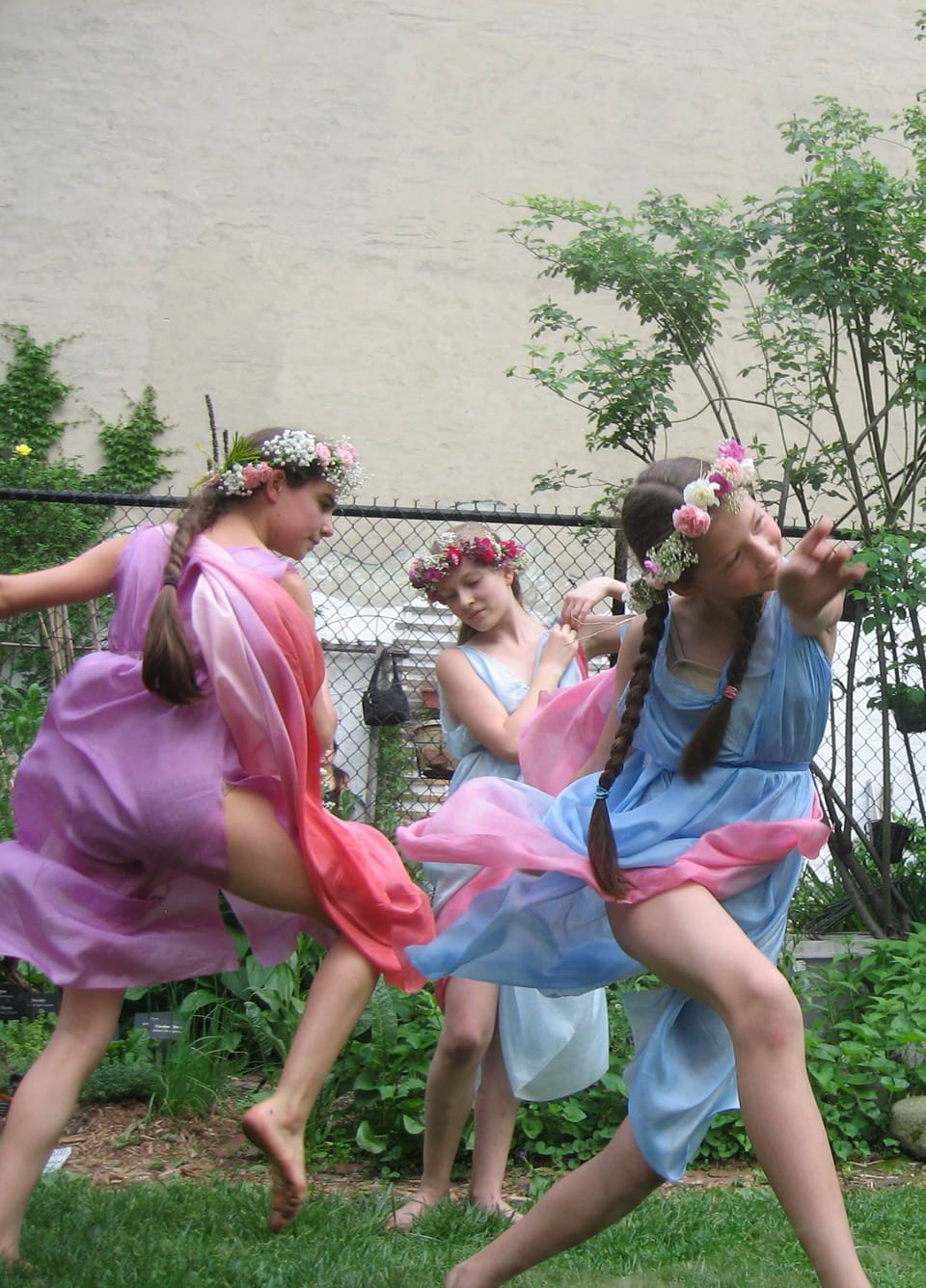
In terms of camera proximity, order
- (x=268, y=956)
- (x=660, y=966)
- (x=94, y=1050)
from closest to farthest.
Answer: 1. (x=660, y=966)
2. (x=94, y=1050)
3. (x=268, y=956)

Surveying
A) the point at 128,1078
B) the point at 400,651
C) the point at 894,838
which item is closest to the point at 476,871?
the point at 128,1078

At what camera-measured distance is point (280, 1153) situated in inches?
105

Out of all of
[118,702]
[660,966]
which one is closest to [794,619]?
[660,966]

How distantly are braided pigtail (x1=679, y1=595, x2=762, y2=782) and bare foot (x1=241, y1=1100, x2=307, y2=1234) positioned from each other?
1061mm

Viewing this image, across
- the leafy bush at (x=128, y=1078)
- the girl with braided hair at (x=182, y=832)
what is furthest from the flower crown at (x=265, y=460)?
the leafy bush at (x=128, y=1078)

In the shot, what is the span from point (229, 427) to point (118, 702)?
891cm

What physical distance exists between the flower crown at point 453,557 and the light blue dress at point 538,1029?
0.33 meters

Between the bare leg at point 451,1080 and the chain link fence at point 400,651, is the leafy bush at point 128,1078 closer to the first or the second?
the bare leg at point 451,1080

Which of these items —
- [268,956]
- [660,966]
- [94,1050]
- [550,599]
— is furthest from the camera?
[550,599]

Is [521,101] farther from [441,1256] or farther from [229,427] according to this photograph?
[441,1256]

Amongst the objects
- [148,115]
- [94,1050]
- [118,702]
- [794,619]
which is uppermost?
[148,115]

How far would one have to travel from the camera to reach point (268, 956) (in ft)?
10.5

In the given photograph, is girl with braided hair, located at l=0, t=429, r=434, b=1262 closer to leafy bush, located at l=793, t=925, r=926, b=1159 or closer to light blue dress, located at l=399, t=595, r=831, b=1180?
light blue dress, located at l=399, t=595, r=831, b=1180

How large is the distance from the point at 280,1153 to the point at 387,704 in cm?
502
